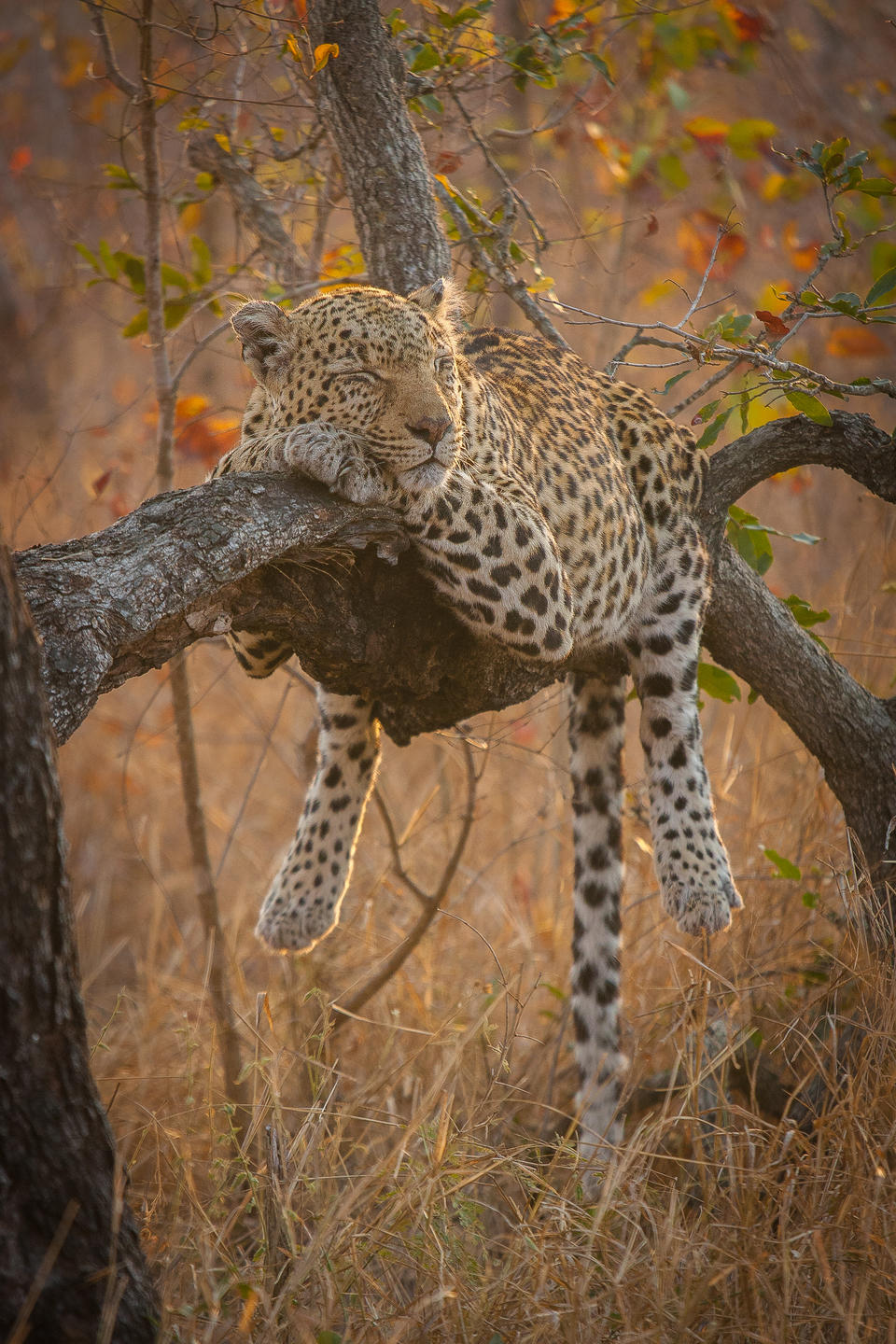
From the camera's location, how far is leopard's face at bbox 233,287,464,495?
12.5 feet

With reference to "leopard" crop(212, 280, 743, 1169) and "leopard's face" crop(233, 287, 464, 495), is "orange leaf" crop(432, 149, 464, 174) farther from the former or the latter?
"leopard's face" crop(233, 287, 464, 495)

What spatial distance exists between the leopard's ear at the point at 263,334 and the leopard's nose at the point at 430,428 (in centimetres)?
60

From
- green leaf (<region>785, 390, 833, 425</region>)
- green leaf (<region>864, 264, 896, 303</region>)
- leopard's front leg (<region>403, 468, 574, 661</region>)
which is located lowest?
leopard's front leg (<region>403, 468, 574, 661</region>)

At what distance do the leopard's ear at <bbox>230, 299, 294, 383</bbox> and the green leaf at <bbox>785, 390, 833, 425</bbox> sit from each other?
5.91 ft

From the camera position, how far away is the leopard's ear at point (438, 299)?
169 inches

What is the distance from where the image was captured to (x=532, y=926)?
7746 mm

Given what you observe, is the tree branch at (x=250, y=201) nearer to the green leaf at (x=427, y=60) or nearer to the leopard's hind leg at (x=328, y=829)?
the green leaf at (x=427, y=60)

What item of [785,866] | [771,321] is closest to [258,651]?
[771,321]

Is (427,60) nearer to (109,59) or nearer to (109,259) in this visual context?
(109,59)

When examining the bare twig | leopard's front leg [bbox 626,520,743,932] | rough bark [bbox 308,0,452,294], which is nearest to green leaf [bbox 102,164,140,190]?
the bare twig

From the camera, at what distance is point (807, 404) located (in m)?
4.30

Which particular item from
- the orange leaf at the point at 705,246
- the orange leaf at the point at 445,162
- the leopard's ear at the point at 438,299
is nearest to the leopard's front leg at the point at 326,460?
the leopard's ear at the point at 438,299

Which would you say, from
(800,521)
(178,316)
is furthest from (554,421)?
(800,521)

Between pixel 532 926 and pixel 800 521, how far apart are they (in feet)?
17.4
